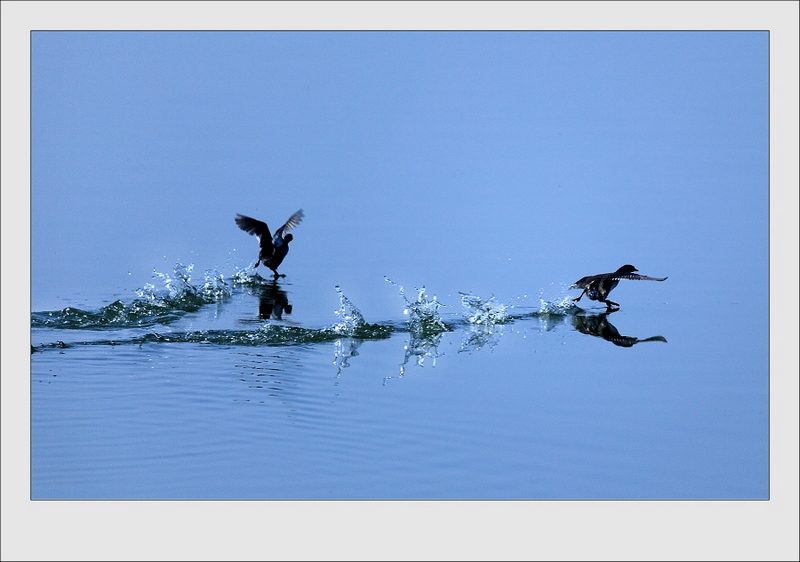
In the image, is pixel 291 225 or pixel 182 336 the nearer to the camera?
pixel 182 336

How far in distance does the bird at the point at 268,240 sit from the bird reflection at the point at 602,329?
14.4ft

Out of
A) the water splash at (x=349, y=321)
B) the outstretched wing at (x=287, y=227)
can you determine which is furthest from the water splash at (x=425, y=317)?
the outstretched wing at (x=287, y=227)

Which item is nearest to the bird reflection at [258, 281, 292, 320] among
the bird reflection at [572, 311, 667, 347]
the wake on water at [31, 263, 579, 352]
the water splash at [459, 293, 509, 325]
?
the wake on water at [31, 263, 579, 352]

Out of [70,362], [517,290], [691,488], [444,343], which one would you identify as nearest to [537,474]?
[691,488]

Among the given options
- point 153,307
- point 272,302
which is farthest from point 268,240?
point 153,307

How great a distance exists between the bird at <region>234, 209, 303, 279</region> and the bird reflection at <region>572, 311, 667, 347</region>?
172 inches

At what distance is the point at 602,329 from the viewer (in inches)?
426

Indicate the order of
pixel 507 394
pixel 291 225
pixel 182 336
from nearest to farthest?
pixel 507 394 → pixel 182 336 → pixel 291 225

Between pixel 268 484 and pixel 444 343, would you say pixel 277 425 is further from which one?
pixel 444 343

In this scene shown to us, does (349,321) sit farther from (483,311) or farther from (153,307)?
(153,307)

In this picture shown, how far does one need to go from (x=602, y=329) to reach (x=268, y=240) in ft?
16.3

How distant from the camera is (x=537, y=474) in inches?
258

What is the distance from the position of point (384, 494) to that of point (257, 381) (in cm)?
245

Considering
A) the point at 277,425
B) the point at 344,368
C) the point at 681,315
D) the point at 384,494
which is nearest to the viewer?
the point at 384,494
